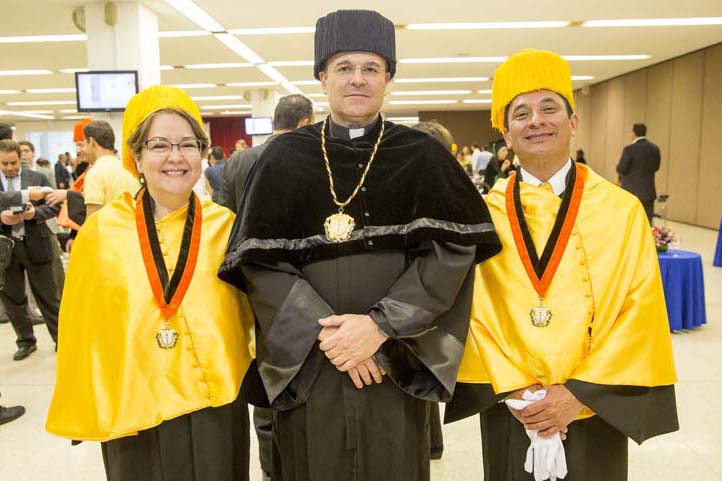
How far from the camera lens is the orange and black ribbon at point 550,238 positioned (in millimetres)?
1709

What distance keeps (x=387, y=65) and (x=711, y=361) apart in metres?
4.07

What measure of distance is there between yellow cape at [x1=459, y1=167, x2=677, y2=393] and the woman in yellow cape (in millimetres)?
814

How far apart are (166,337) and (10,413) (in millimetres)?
2754

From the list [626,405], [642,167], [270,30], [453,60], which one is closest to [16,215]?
[626,405]

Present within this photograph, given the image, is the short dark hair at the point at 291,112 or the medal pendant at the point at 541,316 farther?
the short dark hair at the point at 291,112

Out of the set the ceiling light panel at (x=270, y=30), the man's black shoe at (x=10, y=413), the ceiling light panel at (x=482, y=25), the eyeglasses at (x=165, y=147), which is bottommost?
the man's black shoe at (x=10, y=413)

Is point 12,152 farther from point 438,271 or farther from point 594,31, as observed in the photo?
point 594,31

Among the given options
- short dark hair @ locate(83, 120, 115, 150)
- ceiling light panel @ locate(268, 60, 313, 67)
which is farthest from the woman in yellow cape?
ceiling light panel @ locate(268, 60, 313, 67)

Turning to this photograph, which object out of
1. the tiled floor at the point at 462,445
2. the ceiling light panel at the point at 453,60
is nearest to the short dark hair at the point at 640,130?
the ceiling light panel at the point at 453,60

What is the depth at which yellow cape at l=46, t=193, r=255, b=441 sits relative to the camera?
5.53 feet

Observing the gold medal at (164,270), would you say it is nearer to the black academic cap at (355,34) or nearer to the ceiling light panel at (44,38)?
the black academic cap at (355,34)

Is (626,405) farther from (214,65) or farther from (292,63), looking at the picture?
(214,65)

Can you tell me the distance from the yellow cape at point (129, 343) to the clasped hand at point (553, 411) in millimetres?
876

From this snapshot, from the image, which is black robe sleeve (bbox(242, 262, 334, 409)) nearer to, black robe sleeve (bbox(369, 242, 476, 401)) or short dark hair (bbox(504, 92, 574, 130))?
black robe sleeve (bbox(369, 242, 476, 401))
